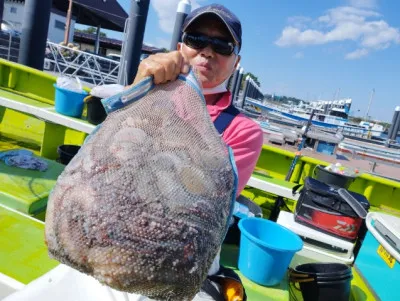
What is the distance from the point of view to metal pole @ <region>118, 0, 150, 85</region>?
7.32 metres

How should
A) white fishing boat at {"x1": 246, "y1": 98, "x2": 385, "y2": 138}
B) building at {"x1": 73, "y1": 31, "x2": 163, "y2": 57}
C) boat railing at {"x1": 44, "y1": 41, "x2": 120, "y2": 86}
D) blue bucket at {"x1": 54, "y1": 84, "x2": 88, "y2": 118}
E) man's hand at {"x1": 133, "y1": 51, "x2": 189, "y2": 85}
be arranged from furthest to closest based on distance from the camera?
1. building at {"x1": 73, "y1": 31, "x2": 163, "y2": 57}
2. white fishing boat at {"x1": 246, "y1": 98, "x2": 385, "y2": 138}
3. boat railing at {"x1": 44, "y1": 41, "x2": 120, "y2": 86}
4. blue bucket at {"x1": 54, "y1": 84, "x2": 88, "y2": 118}
5. man's hand at {"x1": 133, "y1": 51, "x2": 189, "y2": 85}

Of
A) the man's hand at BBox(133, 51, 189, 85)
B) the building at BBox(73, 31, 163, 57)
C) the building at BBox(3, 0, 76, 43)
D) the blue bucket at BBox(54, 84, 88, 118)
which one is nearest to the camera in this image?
the man's hand at BBox(133, 51, 189, 85)

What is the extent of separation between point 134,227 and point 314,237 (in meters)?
3.12

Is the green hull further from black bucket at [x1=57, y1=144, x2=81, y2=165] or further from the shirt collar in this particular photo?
the shirt collar

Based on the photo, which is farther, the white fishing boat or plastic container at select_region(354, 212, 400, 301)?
the white fishing boat

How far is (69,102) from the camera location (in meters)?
4.26

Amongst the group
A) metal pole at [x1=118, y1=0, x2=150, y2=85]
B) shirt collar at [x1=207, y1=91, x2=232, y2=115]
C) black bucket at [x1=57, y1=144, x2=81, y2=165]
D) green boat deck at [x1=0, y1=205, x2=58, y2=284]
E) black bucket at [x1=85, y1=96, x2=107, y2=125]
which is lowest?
green boat deck at [x1=0, y1=205, x2=58, y2=284]

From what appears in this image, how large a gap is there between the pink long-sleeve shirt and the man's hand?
52 centimetres

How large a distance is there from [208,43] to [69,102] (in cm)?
329

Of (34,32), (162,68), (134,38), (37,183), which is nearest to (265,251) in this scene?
(162,68)

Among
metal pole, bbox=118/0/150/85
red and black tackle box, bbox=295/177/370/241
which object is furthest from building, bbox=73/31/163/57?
red and black tackle box, bbox=295/177/370/241

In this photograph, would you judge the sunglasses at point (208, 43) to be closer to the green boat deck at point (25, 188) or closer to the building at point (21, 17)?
the green boat deck at point (25, 188)

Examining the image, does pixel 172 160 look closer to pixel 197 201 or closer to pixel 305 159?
pixel 197 201

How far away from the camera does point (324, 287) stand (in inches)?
103
